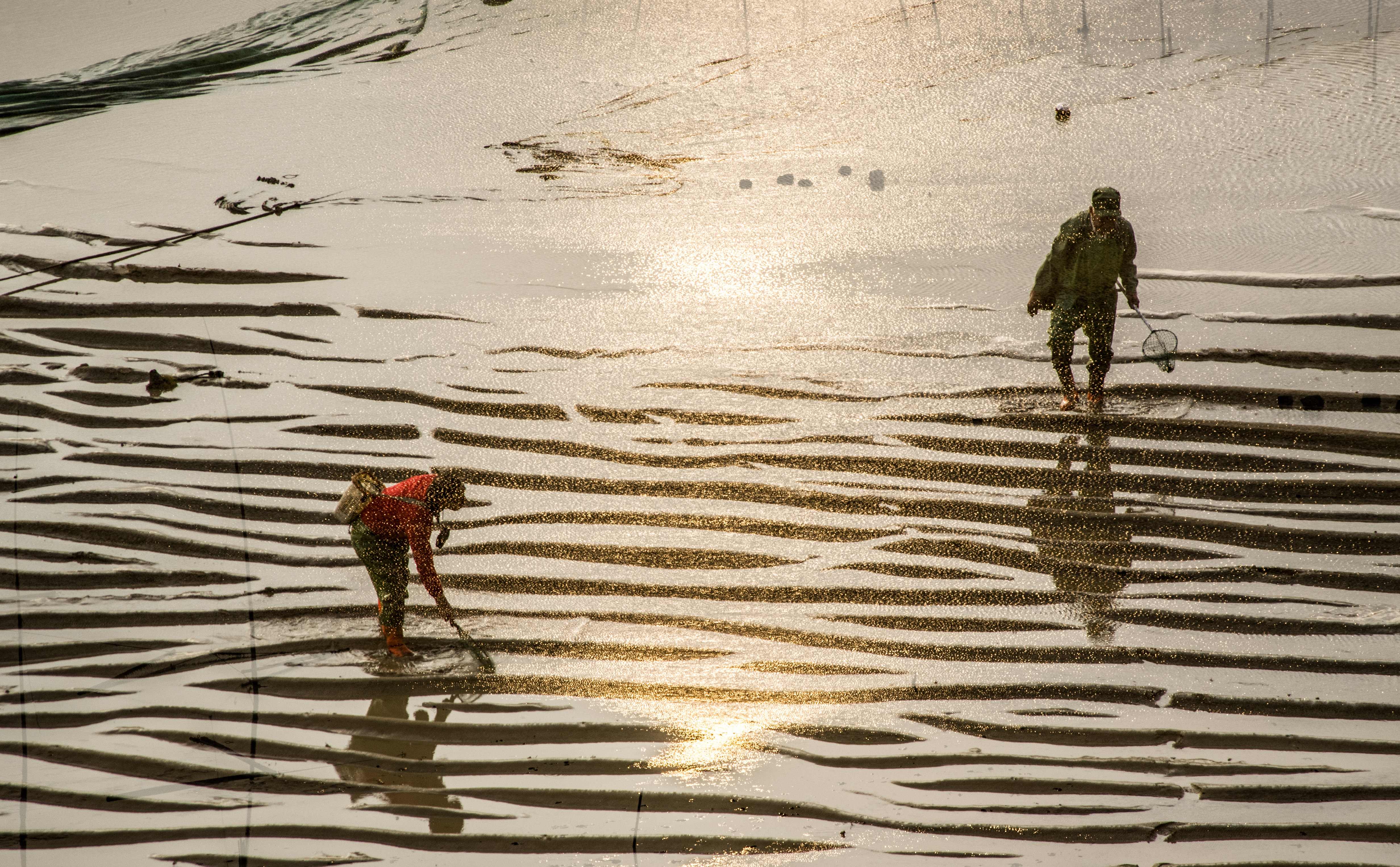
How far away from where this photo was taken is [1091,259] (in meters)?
5.62

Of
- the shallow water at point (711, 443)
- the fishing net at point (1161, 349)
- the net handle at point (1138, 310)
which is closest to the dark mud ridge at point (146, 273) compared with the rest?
the shallow water at point (711, 443)

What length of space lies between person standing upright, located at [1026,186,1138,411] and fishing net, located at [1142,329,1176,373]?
0.30 m

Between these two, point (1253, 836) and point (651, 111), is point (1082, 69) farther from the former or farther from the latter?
point (1253, 836)

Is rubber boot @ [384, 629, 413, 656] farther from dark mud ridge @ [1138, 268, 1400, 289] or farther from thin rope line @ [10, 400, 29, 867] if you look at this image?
dark mud ridge @ [1138, 268, 1400, 289]

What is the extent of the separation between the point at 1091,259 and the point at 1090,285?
0.13 m

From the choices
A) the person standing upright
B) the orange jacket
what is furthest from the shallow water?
the orange jacket

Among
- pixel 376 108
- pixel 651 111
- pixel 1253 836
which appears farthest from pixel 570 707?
pixel 376 108

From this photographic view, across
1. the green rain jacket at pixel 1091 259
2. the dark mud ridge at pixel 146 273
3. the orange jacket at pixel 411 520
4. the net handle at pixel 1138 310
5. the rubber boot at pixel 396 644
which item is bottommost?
the rubber boot at pixel 396 644

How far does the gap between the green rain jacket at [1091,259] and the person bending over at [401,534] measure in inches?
131

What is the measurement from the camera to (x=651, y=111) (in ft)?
29.7

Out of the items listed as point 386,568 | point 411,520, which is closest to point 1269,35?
point 411,520

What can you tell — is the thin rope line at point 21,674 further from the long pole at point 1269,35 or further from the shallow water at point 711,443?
the long pole at point 1269,35

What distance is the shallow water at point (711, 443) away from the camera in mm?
3818

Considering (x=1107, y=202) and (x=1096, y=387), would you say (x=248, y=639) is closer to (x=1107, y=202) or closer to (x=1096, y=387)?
(x=1096, y=387)
